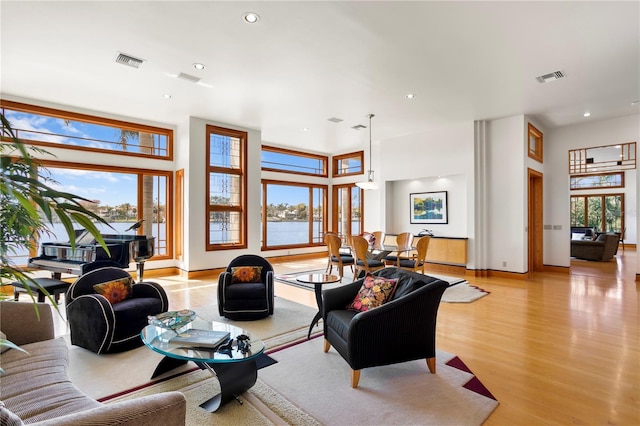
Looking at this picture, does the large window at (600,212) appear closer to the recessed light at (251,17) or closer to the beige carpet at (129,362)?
the beige carpet at (129,362)

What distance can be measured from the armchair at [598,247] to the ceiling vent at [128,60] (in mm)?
11513

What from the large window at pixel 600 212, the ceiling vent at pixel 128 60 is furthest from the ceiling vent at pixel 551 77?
the large window at pixel 600 212

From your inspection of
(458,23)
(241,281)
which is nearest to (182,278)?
(241,281)

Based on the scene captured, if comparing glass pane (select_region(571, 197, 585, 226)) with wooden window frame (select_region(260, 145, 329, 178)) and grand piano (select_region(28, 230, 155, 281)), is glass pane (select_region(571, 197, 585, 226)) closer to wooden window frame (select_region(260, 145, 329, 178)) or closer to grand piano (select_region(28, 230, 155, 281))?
wooden window frame (select_region(260, 145, 329, 178))

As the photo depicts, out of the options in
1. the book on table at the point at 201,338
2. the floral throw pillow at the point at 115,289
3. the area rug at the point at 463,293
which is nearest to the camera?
the book on table at the point at 201,338

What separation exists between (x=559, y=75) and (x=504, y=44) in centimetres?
151

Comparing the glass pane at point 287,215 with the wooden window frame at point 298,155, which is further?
the glass pane at point 287,215

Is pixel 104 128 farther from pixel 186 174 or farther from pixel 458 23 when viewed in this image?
pixel 458 23

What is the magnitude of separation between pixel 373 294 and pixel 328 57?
2978 millimetres

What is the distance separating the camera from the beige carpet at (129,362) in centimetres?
264

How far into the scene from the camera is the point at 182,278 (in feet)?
22.3

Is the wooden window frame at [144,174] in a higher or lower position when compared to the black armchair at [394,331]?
higher

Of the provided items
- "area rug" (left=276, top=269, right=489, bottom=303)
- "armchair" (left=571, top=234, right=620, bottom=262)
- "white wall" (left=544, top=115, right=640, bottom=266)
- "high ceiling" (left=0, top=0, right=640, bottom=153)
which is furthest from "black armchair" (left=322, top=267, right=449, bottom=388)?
"armchair" (left=571, top=234, right=620, bottom=262)

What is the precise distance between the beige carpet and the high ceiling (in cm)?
320
